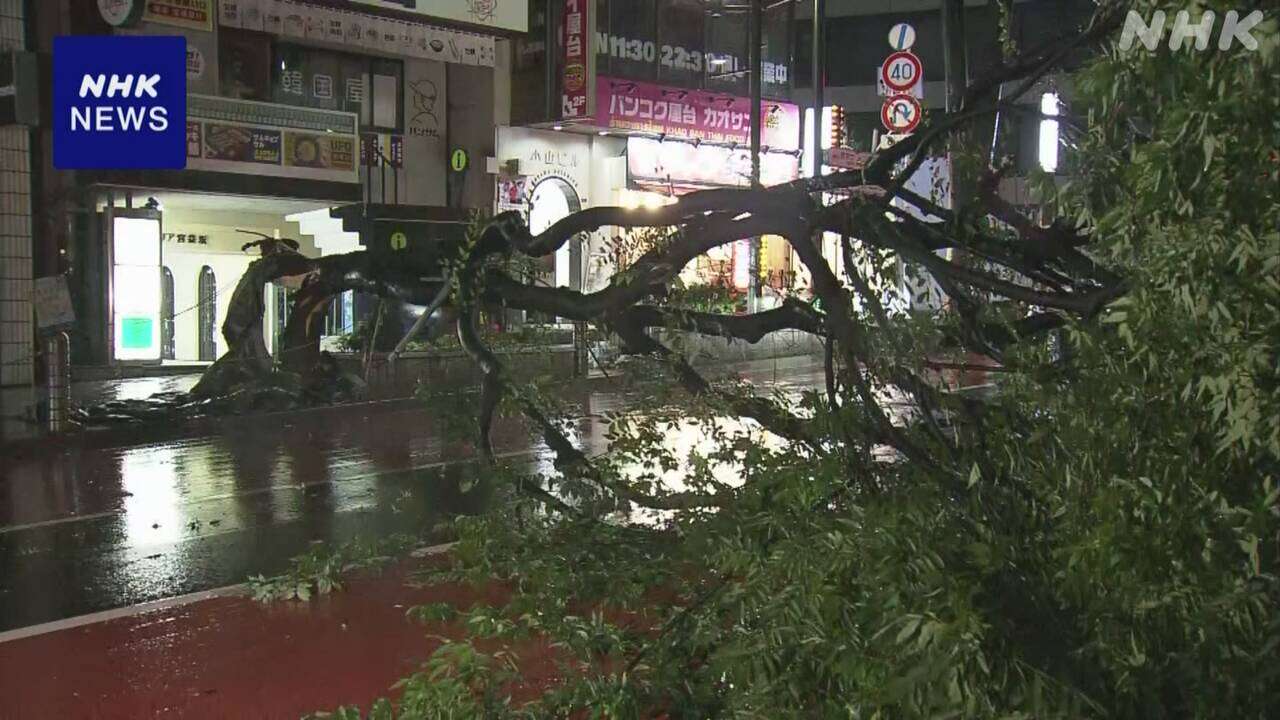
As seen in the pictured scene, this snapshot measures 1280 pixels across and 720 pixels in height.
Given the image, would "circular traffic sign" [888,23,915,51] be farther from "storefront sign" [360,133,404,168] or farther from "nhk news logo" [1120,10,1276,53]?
"nhk news logo" [1120,10,1276,53]

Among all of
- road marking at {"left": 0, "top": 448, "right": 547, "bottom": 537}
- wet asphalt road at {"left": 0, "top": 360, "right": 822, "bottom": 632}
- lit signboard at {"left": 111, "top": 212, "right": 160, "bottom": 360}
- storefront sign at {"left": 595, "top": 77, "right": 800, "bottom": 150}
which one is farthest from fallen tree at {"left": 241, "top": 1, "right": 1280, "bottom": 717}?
storefront sign at {"left": 595, "top": 77, "right": 800, "bottom": 150}

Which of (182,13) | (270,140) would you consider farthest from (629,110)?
(182,13)

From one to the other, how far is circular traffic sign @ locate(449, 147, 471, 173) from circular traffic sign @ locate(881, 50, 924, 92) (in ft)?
29.0

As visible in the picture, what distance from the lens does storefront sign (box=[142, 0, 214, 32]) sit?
1945cm

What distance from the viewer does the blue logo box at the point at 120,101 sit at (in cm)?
1526

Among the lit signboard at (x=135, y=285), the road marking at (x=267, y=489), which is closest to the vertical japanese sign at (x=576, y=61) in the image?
the lit signboard at (x=135, y=285)

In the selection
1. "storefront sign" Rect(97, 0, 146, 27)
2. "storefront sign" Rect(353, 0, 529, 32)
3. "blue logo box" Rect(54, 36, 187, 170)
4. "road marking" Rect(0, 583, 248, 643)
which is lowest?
"road marking" Rect(0, 583, 248, 643)

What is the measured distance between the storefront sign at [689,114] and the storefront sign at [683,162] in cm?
31

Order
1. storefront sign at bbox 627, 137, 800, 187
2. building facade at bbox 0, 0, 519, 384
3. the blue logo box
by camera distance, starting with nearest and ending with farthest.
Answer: the blue logo box
building facade at bbox 0, 0, 519, 384
storefront sign at bbox 627, 137, 800, 187

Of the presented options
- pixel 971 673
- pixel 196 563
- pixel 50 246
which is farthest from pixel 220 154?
pixel 971 673

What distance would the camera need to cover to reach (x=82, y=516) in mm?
9812

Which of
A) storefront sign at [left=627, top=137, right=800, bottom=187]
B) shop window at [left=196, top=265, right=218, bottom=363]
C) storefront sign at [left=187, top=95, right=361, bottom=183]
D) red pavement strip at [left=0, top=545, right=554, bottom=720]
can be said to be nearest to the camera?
red pavement strip at [left=0, top=545, right=554, bottom=720]

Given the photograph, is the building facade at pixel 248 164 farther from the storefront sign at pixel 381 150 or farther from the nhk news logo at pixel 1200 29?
the nhk news logo at pixel 1200 29

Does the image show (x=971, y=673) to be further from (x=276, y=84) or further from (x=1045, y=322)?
(x=276, y=84)
